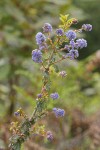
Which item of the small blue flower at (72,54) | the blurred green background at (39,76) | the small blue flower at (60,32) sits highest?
the blurred green background at (39,76)

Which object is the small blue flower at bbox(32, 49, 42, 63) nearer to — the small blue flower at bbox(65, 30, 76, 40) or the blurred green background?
the small blue flower at bbox(65, 30, 76, 40)

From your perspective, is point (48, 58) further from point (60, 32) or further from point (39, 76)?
point (39, 76)

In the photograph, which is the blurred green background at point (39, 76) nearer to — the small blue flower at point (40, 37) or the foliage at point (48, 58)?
the foliage at point (48, 58)

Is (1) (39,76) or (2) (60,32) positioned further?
(1) (39,76)

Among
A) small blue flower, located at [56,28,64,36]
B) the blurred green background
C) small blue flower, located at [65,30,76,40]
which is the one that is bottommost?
small blue flower, located at [65,30,76,40]

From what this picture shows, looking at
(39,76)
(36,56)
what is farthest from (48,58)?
(39,76)

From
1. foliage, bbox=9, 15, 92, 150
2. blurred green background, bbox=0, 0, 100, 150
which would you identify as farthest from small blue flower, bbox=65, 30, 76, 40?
blurred green background, bbox=0, 0, 100, 150

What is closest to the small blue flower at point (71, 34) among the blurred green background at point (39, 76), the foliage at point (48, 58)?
the foliage at point (48, 58)

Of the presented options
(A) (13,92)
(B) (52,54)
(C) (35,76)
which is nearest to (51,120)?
(C) (35,76)

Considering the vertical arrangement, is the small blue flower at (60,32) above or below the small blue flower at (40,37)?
above

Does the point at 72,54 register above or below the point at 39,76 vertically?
below

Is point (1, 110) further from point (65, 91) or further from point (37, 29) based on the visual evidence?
point (37, 29)
